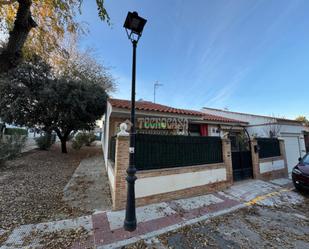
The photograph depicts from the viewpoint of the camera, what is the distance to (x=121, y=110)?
263 inches

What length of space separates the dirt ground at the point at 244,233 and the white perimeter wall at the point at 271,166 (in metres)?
3.49

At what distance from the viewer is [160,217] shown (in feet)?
12.7

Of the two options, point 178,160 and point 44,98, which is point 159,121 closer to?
point 178,160

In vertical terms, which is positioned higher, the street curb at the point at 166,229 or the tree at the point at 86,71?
the tree at the point at 86,71

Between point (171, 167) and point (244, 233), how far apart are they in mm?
2396

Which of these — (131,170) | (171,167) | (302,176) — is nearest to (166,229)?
(131,170)

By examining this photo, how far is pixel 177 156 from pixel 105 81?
13.2m

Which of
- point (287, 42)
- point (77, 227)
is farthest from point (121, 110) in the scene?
point (287, 42)

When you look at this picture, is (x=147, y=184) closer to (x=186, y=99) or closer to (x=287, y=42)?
(x=287, y=42)

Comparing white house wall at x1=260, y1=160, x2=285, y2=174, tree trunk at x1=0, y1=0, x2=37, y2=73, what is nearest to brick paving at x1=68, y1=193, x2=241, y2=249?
white house wall at x1=260, y1=160, x2=285, y2=174

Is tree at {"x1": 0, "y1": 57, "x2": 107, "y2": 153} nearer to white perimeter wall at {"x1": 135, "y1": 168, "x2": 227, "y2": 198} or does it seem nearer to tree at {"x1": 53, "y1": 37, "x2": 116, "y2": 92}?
tree at {"x1": 53, "y1": 37, "x2": 116, "y2": 92}

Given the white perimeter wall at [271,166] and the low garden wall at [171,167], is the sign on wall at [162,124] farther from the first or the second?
the white perimeter wall at [271,166]

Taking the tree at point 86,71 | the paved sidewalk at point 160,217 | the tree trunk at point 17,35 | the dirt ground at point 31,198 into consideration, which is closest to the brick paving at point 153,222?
the paved sidewalk at point 160,217

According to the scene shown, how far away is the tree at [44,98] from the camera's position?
414 inches
